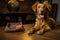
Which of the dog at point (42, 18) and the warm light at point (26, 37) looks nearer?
the warm light at point (26, 37)

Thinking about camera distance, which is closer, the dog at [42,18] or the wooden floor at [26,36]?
the wooden floor at [26,36]

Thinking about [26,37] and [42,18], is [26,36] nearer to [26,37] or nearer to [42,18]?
[26,37]

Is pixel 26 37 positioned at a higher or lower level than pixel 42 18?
lower

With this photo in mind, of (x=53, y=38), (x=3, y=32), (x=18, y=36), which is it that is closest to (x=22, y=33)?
(x=18, y=36)

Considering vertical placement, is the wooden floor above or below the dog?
below

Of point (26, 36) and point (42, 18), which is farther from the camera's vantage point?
point (42, 18)

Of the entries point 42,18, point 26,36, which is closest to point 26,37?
point 26,36

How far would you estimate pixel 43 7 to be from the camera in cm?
121

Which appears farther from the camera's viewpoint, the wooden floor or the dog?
the dog

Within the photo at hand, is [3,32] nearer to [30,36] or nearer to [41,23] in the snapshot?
[30,36]

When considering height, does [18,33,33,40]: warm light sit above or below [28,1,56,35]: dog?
below

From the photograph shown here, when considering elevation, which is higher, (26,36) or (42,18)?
(42,18)

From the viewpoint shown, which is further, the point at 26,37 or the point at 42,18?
the point at 42,18

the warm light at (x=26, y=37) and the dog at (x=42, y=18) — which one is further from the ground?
the dog at (x=42, y=18)
